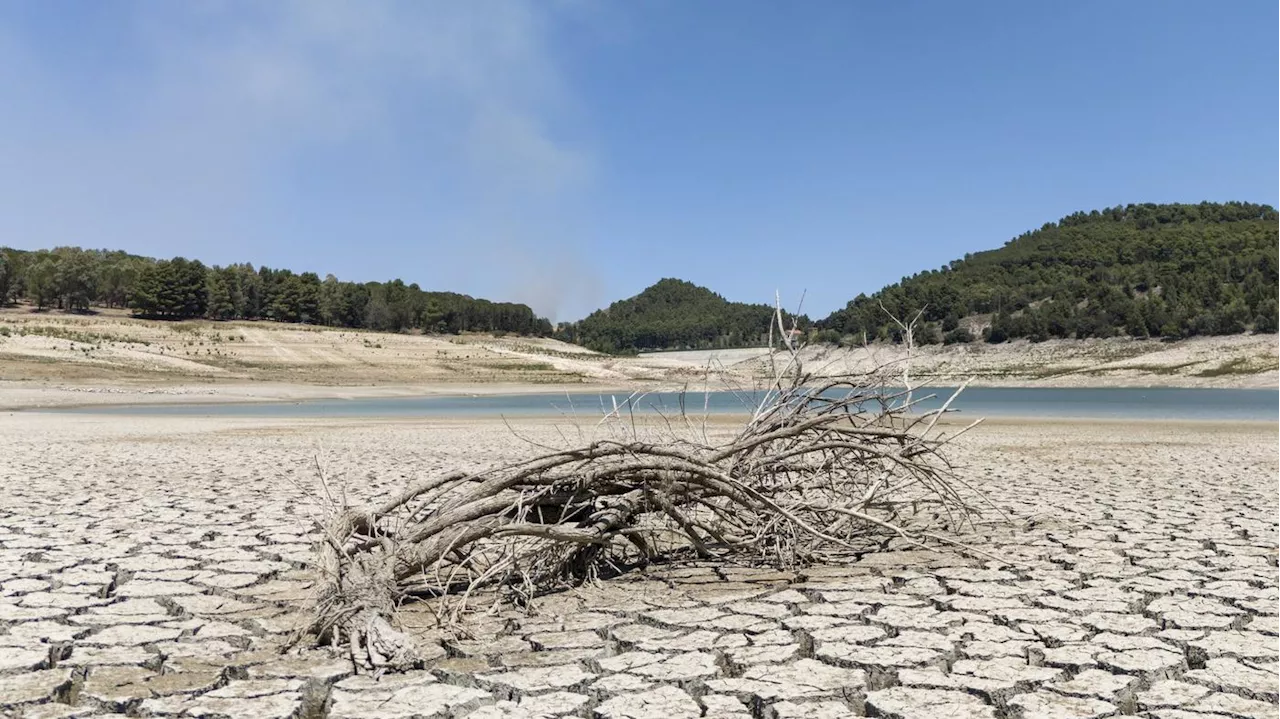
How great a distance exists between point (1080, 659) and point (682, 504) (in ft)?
7.62

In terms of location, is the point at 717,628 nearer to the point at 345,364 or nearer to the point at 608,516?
the point at 608,516

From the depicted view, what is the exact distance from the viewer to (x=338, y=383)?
44.0m

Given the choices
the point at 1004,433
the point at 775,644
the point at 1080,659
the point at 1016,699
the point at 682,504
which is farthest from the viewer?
the point at 1004,433

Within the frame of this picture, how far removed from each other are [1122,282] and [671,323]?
71.1 meters

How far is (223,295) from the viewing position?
6981 centimetres

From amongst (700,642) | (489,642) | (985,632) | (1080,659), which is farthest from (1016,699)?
(489,642)

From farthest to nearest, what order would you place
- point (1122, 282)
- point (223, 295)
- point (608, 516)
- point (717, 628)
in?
point (1122, 282) → point (223, 295) → point (608, 516) → point (717, 628)

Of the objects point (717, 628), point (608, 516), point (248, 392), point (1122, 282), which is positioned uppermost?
point (1122, 282)

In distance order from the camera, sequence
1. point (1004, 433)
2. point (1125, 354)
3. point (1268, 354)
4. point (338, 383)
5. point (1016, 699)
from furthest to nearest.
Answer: point (1125, 354)
point (1268, 354)
point (338, 383)
point (1004, 433)
point (1016, 699)

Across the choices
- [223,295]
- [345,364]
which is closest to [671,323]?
[223,295]

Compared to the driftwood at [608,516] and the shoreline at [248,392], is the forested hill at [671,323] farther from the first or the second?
the driftwood at [608,516]

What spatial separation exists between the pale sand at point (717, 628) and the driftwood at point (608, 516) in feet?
0.71

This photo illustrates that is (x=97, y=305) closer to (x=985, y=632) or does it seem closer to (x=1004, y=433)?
(x=1004, y=433)

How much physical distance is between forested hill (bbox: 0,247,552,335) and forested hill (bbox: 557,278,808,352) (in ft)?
69.3
